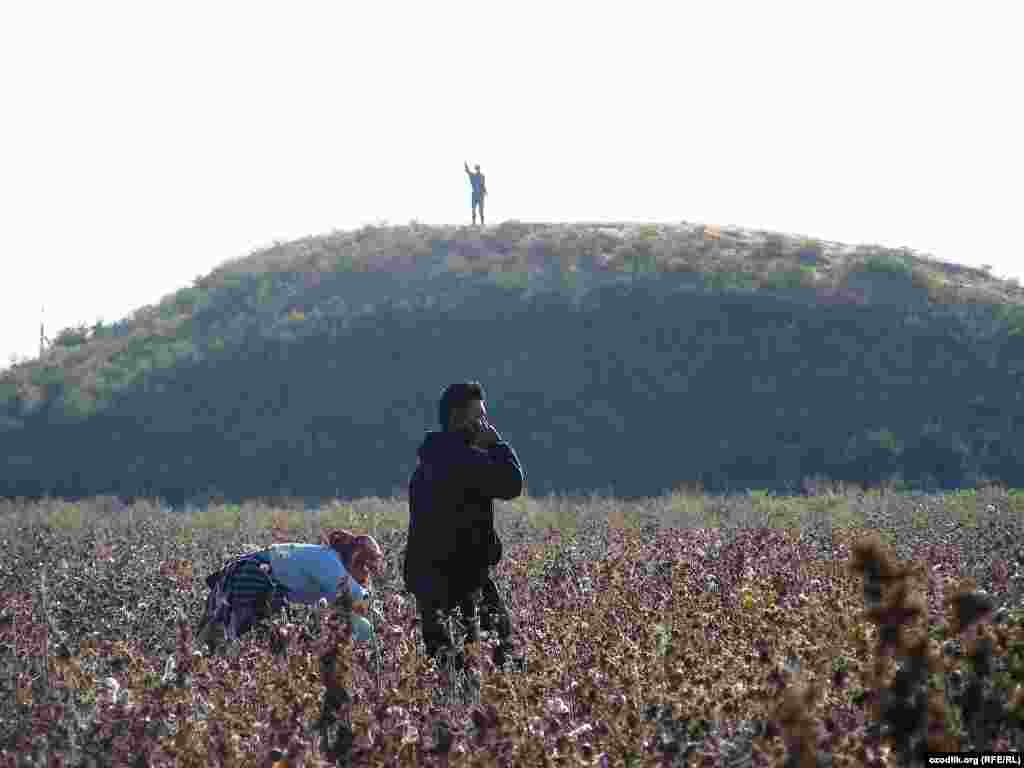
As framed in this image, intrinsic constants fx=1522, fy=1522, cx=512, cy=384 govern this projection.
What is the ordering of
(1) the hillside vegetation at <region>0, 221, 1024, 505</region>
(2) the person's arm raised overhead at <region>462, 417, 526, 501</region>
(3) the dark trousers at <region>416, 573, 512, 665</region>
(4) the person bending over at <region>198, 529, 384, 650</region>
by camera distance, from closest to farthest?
(2) the person's arm raised overhead at <region>462, 417, 526, 501</region> → (3) the dark trousers at <region>416, 573, 512, 665</region> → (4) the person bending over at <region>198, 529, 384, 650</region> → (1) the hillside vegetation at <region>0, 221, 1024, 505</region>

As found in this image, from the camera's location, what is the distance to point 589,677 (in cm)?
405

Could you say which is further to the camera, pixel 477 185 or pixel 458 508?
pixel 477 185

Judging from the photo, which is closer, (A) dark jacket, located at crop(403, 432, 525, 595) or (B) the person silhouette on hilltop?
(A) dark jacket, located at crop(403, 432, 525, 595)

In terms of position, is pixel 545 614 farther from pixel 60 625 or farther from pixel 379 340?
pixel 379 340

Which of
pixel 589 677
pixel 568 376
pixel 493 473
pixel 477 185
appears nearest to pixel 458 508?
pixel 493 473

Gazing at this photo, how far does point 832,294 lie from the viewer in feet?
101

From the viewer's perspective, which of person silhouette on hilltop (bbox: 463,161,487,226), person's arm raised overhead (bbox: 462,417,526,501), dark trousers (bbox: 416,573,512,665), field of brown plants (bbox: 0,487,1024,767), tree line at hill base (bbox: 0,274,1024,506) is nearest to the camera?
field of brown plants (bbox: 0,487,1024,767)

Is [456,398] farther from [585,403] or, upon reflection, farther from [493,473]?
[585,403]

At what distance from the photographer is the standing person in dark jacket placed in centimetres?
595

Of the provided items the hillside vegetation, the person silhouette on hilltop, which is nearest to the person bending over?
the hillside vegetation

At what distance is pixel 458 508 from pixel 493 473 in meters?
0.24

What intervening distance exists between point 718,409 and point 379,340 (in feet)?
25.5

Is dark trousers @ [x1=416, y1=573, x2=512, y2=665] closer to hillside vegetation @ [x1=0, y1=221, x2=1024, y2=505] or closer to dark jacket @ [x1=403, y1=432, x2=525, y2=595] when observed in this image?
dark jacket @ [x1=403, y1=432, x2=525, y2=595]

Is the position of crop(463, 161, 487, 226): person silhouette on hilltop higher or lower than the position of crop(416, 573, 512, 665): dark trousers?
higher
